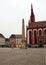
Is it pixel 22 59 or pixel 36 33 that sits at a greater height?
pixel 22 59

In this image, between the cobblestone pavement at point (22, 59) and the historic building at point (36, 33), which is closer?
the cobblestone pavement at point (22, 59)

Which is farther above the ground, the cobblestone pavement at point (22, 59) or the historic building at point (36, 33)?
the cobblestone pavement at point (22, 59)

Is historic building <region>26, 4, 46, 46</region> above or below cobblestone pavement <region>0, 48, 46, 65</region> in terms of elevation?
below

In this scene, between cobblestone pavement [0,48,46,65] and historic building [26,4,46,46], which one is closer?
cobblestone pavement [0,48,46,65]

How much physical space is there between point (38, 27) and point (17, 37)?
37.1m

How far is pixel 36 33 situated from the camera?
119 metres

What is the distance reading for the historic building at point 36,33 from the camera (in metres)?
114

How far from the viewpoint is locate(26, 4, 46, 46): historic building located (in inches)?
4470

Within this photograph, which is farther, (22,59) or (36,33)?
(36,33)

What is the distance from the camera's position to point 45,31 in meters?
116

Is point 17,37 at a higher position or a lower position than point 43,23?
lower

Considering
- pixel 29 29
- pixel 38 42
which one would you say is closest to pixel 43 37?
pixel 38 42

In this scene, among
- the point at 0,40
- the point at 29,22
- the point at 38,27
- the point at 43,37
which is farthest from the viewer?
the point at 0,40

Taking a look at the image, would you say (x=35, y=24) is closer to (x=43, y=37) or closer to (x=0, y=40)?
(x=43, y=37)
